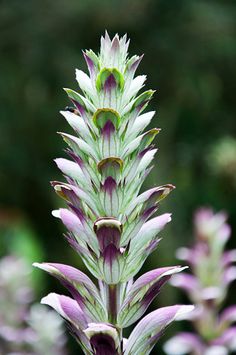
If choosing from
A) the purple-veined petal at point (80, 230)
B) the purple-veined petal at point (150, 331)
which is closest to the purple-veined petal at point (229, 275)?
the purple-veined petal at point (150, 331)

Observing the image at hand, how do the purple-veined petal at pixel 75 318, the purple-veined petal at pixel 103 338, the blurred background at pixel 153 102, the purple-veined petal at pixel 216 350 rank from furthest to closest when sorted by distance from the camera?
1. the blurred background at pixel 153 102
2. the purple-veined petal at pixel 216 350
3. the purple-veined petal at pixel 75 318
4. the purple-veined petal at pixel 103 338

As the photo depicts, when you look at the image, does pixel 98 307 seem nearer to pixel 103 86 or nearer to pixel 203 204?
pixel 103 86

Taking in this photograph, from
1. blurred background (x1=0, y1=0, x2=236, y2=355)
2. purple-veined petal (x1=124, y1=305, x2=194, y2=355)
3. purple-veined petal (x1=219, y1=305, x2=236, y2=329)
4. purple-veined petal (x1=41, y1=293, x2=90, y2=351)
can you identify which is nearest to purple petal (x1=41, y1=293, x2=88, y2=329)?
purple-veined petal (x1=41, y1=293, x2=90, y2=351)

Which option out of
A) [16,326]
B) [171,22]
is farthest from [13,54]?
[16,326]

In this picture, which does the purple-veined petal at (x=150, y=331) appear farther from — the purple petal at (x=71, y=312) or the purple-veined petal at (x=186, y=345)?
the purple-veined petal at (x=186, y=345)

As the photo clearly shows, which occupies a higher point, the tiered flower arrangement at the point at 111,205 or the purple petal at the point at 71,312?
the tiered flower arrangement at the point at 111,205

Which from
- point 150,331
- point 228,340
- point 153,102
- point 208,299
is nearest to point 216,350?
point 228,340
